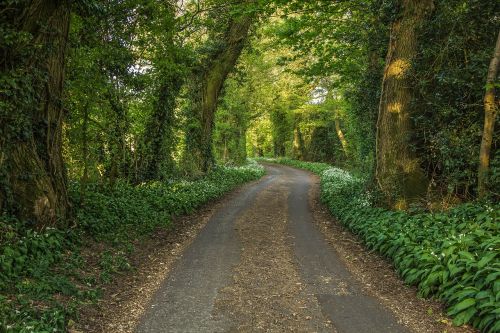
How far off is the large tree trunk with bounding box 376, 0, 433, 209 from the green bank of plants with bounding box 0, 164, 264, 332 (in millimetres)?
6298

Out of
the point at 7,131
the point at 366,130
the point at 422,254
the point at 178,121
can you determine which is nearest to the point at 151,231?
the point at 7,131

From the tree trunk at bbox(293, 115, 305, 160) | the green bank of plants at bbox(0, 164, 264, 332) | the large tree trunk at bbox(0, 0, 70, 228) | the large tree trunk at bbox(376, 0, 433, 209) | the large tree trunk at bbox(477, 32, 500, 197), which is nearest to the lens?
the green bank of plants at bbox(0, 164, 264, 332)

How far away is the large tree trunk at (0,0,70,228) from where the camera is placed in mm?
6852

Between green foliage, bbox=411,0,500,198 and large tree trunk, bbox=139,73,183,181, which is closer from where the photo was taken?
green foliage, bbox=411,0,500,198

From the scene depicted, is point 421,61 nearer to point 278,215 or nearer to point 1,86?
point 278,215

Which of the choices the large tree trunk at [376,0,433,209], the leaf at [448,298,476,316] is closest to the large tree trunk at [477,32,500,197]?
the large tree trunk at [376,0,433,209]

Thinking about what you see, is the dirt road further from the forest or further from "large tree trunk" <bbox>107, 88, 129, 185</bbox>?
"large tree trunk" <bbox>107, 88, 129, 185</bbox>

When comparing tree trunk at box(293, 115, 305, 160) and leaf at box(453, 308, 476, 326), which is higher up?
tree trunk at box(293, 115, 305, 160)

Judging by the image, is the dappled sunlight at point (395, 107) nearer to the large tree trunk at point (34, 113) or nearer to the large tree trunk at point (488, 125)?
the large tree trunk at point (488, 125)

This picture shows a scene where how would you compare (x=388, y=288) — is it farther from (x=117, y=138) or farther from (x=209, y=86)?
(x=209, y=86)

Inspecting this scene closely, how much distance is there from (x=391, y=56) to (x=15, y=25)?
9.13 m

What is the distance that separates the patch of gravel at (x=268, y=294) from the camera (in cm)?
550

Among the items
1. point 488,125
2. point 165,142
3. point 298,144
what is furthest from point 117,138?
point 298,144

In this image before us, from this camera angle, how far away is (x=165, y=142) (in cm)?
1560
